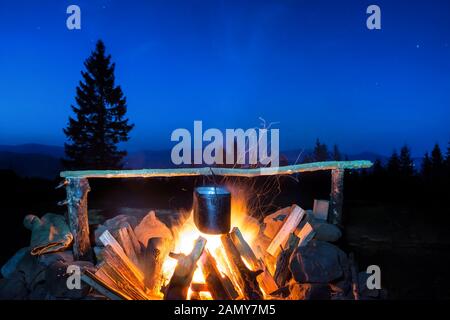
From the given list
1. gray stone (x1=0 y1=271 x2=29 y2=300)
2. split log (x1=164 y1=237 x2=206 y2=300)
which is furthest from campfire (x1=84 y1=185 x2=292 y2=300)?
gray stone (x1=0 y1=271 x2=29 y2=300)

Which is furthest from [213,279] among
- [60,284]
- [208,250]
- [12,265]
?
[12,265]

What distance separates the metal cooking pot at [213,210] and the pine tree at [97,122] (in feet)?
80.1

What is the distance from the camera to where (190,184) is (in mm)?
13281

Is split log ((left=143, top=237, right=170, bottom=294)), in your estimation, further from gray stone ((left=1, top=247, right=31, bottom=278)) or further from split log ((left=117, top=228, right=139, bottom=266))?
gray stone ((left=1, top=247, right=31, bottom=278))

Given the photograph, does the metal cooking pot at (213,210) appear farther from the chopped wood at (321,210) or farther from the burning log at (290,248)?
the chopped wood at (321,210)

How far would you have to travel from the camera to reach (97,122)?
27641 mm

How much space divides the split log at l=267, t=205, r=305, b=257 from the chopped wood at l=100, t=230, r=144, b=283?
2.12 m

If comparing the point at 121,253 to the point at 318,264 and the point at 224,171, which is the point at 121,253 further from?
the point at 318,264

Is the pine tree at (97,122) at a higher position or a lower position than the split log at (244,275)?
higher

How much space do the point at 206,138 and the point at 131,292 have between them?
119 inches

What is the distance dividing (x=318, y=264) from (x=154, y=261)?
97.1 inches

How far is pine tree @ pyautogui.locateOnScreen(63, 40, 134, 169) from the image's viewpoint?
87.8 feet

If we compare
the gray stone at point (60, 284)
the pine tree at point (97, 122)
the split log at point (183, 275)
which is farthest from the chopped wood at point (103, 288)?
the pine tree at point (97, 122)

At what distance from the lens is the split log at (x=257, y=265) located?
4137 millimetres
